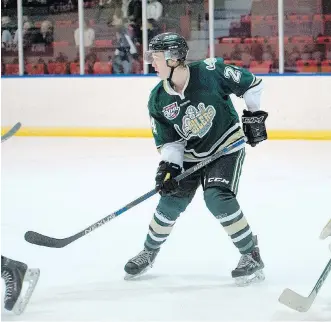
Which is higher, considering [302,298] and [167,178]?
[167,178]

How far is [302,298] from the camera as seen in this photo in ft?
8.12

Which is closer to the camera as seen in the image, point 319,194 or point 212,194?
point 212,194

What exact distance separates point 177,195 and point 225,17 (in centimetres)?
531

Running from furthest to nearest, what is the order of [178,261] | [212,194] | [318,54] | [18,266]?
[318,54] < [178,261] < [212,194] < [18,266]

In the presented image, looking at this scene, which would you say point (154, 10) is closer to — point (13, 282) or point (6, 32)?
point (6, 32)

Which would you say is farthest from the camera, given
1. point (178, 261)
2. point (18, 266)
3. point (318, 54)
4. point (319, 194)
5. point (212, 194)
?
point (318, 54)

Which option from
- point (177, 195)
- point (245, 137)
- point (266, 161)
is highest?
point (245, 137)

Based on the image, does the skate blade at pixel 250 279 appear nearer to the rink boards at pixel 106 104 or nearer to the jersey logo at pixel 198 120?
the jersey logo at pixel 198 120

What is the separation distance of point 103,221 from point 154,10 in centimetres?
560

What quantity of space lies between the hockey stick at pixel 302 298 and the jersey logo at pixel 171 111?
0.76 metres

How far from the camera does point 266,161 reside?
6051mm

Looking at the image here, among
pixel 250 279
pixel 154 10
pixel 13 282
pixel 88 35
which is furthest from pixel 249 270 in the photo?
pixel 88 35

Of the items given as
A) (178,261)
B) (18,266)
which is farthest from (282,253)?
(18,266)

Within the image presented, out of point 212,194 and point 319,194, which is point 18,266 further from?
point 319,194
